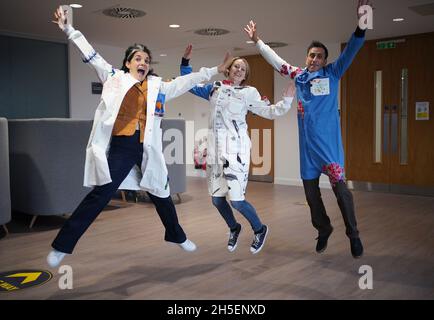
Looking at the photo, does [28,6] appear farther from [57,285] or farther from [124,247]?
[57,285]

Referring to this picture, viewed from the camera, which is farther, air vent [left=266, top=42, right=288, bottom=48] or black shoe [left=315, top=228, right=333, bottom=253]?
air vent [left=266, top=42, right=288, bottom=48]

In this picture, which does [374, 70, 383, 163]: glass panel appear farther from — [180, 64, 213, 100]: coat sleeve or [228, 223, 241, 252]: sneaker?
[180, 64, 213, 100]: coat sleeve

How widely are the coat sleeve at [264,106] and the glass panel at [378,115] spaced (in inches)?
169

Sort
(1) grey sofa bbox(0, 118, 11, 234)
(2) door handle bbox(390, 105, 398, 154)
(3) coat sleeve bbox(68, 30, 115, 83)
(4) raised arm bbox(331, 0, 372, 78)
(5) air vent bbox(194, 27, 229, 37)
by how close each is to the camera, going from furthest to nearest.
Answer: (2) door handle bbox(390, 105, 398, 154), (5) air vent bbox(194, 27, 229, 37), (1) grey sofa bbox(0, 118, 11, 234), (4) raised arm bbox(331, 0, 372, 78), (3) coat sleeve bbox(68, 30, 115, 83)

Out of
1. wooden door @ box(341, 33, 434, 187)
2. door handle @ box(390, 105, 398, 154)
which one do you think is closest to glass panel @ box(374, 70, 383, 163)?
wooden door @ box(341, 33, 434, 187)

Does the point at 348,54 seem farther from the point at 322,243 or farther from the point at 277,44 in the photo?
the point at 277,44

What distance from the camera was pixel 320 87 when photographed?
2.91 meters

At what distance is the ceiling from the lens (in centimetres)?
495

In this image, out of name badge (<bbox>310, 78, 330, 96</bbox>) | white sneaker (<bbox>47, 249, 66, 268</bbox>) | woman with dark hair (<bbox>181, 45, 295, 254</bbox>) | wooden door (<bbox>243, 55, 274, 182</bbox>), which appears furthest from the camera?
wooden door (<bbox>243, 55, 274, 182</bbox>)

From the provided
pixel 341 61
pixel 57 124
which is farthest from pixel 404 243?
pixel 57 124

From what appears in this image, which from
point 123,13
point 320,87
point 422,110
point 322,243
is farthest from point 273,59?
point 422,110

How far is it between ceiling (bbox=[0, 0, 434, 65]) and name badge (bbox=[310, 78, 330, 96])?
220 centimetres

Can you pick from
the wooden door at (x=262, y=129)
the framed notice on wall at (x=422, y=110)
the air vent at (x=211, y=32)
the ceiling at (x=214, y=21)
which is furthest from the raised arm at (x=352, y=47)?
the wooden door at (x=262, y=129)

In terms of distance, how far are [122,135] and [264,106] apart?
1.06 metres
